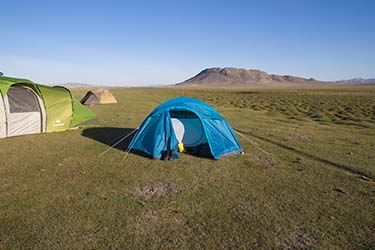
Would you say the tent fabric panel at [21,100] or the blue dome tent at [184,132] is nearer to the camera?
the blue dome tent at [184,132]

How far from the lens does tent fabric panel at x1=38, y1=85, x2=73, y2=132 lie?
12.5 meters

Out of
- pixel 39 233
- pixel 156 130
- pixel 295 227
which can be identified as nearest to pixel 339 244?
pixel 295 227

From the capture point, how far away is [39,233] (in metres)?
4.73

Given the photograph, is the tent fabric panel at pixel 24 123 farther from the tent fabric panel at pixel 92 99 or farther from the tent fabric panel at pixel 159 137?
the tent fabric panel at pixel 92 99

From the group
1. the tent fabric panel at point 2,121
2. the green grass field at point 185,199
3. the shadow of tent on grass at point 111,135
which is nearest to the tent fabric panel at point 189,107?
the green grass field at point 185,199

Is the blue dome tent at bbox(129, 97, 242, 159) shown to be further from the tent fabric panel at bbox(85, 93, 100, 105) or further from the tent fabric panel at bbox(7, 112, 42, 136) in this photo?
the tent fabric panel at bbox(85, 93, 100, 105)

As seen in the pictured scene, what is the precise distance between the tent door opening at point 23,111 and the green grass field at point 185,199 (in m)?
1.35

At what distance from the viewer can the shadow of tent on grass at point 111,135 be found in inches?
410

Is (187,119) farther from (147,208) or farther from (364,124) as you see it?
(364,124)

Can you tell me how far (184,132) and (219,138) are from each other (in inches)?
53.8

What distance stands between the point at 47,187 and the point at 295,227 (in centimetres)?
540

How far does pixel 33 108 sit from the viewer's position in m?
12.0

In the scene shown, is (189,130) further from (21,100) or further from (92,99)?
(92,99)

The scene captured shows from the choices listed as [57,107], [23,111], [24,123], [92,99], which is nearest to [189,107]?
[57,107]
